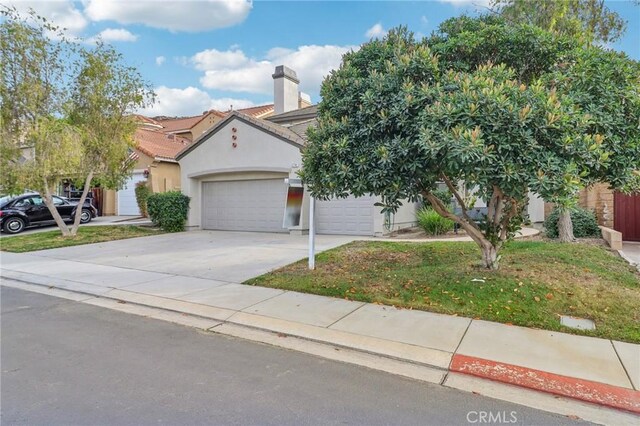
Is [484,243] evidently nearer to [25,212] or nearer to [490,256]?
[490,256]

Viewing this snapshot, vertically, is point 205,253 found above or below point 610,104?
below

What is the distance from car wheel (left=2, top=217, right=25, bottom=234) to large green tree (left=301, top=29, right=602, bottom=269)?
15.3 metres

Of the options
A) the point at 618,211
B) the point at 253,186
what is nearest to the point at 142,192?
the point at 253,186

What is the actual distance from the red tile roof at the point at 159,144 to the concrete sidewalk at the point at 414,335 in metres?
15.0

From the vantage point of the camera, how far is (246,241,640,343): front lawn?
16.6 ft

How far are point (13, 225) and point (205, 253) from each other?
1078 cm

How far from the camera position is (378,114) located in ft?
17.5

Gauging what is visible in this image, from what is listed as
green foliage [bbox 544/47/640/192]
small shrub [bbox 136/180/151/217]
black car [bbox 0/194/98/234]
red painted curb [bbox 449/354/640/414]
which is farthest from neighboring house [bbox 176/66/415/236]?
red painted curb [bbox 449/354/640/414]

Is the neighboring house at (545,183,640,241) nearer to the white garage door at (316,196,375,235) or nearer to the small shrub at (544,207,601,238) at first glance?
the small shrub at (544,207,601,238)

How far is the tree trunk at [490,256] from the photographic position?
6711mm

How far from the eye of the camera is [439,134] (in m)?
4.46

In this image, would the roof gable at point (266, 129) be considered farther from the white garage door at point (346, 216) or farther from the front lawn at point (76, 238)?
the front lawn at point (76, 238)

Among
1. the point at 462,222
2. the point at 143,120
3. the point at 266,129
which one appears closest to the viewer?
the point at 462,222

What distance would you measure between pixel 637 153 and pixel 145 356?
651cm
